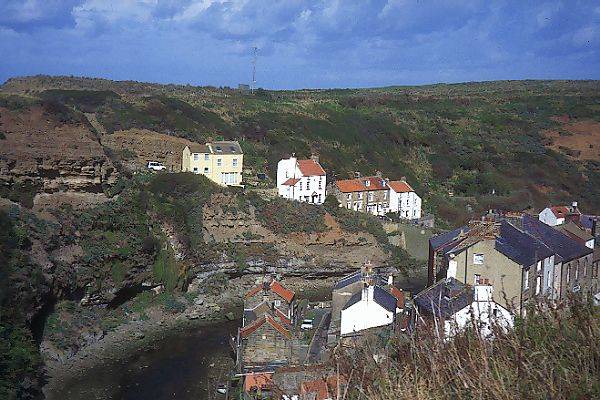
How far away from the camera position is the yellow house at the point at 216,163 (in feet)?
153

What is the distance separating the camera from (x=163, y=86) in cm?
9475

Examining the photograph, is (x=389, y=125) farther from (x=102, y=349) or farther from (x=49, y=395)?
(x=49, y=395)

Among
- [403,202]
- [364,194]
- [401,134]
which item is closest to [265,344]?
[364,194]

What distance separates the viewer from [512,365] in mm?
6043

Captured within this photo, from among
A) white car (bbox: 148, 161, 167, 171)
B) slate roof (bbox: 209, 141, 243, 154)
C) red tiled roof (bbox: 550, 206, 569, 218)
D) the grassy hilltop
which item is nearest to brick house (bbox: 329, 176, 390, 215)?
the grassy hilltop

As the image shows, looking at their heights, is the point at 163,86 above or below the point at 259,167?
above

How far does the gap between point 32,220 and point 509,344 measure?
28871 millimetres

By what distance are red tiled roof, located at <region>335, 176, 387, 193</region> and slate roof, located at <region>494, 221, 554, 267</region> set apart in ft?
81.7

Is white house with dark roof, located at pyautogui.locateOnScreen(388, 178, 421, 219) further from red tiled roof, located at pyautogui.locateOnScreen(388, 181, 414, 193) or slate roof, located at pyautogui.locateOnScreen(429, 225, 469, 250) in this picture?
slate roof, located at pyautogui.locateOnScreen(429, 225, 469, 250)

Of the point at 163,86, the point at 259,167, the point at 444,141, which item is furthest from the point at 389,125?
the point at 163,86

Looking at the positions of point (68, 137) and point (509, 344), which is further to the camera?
point (68, 137)

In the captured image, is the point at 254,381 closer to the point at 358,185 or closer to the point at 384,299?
the point at 384,299

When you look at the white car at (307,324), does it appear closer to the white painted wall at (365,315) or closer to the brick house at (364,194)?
the white painted wall at (365,315)

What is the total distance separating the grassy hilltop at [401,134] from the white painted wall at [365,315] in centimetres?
2533
